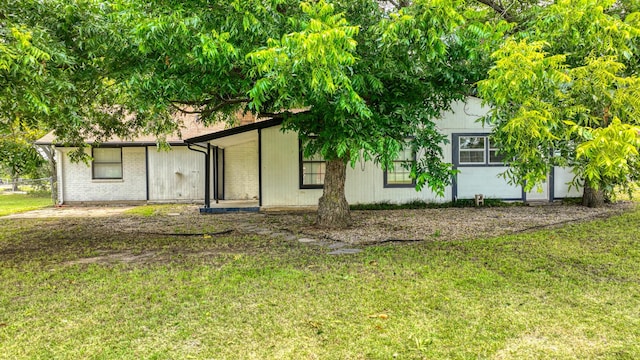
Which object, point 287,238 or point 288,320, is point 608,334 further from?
point 287,238

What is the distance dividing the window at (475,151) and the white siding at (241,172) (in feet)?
23.1

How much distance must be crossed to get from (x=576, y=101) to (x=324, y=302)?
9.57 ft

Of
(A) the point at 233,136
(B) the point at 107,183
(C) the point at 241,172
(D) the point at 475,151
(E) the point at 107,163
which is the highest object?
(A) the point at 233,136

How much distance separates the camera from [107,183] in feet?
46.8

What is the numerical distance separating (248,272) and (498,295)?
294cm

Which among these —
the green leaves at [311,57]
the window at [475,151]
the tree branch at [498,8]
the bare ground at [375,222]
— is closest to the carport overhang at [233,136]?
the bare ground at [375,222]

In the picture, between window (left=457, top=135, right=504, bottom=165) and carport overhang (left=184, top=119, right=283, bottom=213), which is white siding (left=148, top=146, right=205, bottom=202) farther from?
window (left=457, top=135, right=504, bottom=165)

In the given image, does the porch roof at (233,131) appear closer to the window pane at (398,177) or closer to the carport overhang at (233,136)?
the carport overhang at (233,136)

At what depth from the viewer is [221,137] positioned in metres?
10.7

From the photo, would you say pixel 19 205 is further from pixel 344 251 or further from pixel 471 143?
pixel 471 143

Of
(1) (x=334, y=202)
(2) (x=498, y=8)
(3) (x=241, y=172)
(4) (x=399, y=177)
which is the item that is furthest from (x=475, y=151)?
(3) (x=241, y=172)

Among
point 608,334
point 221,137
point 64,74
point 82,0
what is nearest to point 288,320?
point 608,334

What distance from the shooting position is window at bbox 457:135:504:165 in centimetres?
1203

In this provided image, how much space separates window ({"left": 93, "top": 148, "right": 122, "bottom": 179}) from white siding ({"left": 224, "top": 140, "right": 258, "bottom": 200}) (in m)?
4.01
